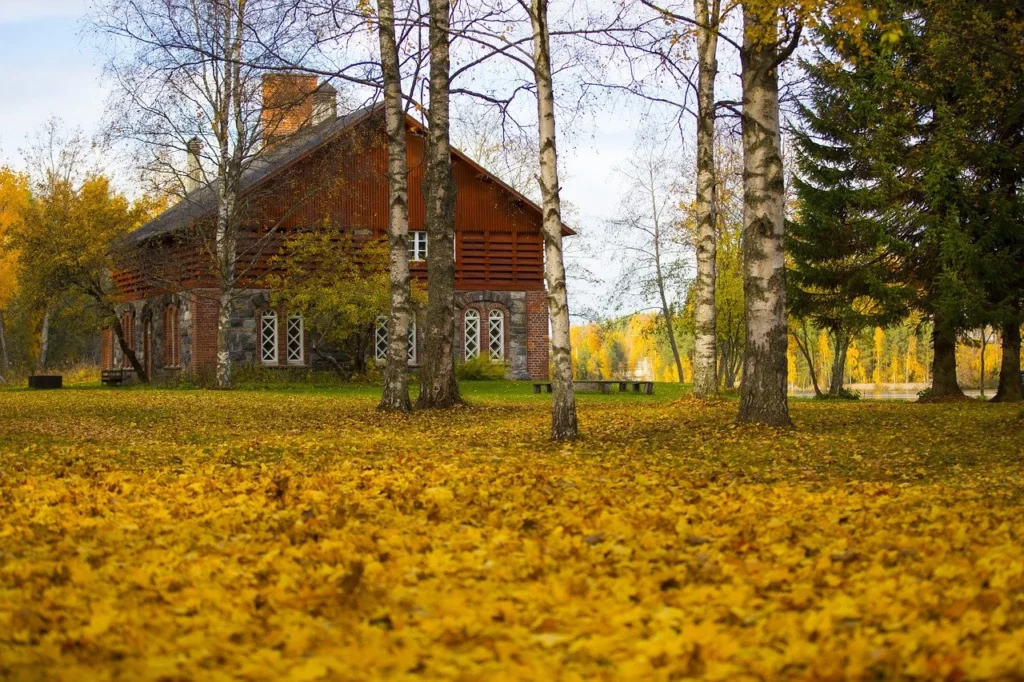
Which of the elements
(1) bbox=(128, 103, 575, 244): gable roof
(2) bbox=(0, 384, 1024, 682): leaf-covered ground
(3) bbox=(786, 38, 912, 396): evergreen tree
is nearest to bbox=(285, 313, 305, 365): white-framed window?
(1) bbox=(128, 103, 575, 244): gable roof

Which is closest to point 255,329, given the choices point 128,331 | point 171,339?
point 171,339

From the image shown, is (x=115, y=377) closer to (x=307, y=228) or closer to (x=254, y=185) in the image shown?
(x=307, y=228)

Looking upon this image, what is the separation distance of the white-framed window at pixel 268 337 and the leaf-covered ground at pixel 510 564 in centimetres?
2266

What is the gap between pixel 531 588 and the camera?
5148 mm

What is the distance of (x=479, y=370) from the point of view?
34.3m

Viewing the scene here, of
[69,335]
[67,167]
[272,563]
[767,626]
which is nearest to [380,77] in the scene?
[272,563]

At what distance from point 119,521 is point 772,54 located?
9975mm

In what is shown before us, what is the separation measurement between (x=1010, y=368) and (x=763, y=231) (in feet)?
43.7

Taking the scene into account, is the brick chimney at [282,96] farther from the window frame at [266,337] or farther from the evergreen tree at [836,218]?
the evergreen tree at [836,218]

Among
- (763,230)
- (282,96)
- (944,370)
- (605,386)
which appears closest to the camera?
(763,230)

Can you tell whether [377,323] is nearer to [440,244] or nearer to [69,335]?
[440,244]

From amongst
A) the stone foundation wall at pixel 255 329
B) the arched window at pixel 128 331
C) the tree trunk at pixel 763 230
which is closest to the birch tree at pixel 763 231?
the tree trunk at pixel 763 230

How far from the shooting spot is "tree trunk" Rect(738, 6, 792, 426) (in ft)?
45.6

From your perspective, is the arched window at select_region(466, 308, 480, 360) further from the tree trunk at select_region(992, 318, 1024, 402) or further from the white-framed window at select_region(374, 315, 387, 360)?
the tree trunk at select_region(992, 318, 1024, 402)
